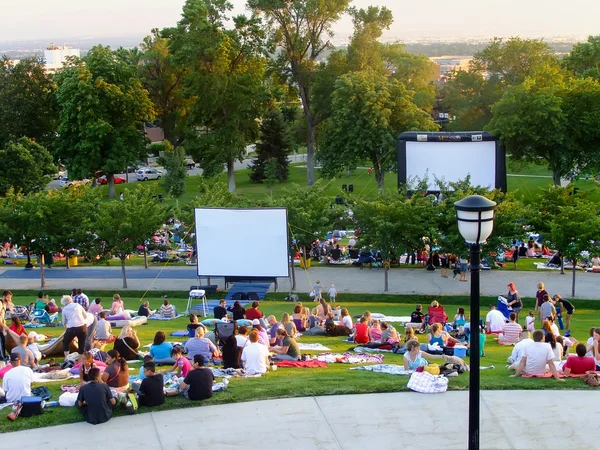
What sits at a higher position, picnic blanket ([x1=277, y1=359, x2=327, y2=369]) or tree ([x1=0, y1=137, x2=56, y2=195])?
tree ([x1=0, y1=137, x2=56, y2=195])

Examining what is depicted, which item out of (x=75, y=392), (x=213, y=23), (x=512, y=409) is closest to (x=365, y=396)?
(x=512, y=409)

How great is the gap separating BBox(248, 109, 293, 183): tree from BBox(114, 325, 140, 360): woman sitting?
5292 centimetres

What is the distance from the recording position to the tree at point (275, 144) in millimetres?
69375

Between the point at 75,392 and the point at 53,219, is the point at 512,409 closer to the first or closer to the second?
the point at 75,392

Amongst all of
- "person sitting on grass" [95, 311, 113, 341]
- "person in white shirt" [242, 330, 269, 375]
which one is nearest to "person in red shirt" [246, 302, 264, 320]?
"person sitting on grass" [95, 311, 113, 341]

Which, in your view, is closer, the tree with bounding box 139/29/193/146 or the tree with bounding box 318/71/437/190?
the tree with bounding box 318/71/437/190

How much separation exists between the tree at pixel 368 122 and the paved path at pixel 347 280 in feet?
85.3

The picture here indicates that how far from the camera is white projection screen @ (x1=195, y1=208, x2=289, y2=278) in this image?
29016mm

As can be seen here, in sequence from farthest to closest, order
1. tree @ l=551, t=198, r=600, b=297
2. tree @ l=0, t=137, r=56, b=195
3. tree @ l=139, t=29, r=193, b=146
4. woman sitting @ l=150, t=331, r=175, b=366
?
tree @ l=139, t=29, r=193, b=146, tree @ l=0, t=137, r=56, b=195, tree @ l=551, t=198, r=600, b=297, woman sitting @ l=150, t=331, r=175, b=366

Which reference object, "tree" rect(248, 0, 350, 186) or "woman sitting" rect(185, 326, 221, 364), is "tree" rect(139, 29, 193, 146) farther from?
"woman sitting" rect(185, 326, 221, 364)

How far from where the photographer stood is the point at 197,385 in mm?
12828

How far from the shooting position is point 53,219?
102 ft

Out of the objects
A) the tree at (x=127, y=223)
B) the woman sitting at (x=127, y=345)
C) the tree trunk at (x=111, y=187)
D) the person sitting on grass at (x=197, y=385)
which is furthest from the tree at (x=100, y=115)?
the person sitting on grass at (x=197, y=385)

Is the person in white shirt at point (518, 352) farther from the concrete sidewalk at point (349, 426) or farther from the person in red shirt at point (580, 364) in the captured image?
the concrete sidewalk at point (349, 426)
